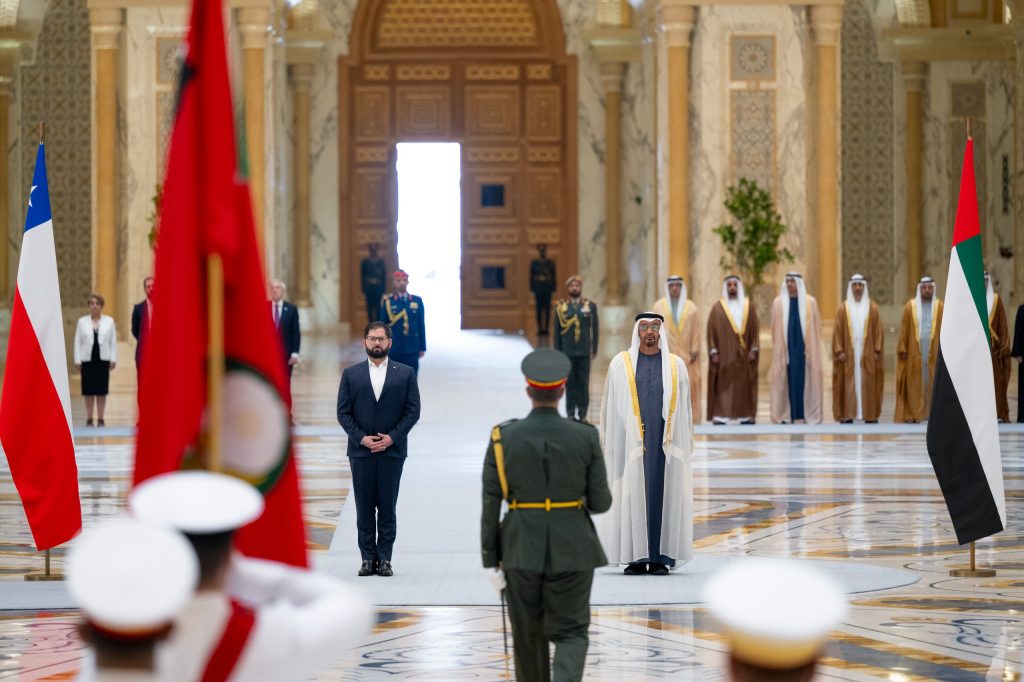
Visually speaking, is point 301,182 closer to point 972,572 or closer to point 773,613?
point 972,572

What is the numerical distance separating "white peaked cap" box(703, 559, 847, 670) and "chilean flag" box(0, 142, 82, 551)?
5.67 m

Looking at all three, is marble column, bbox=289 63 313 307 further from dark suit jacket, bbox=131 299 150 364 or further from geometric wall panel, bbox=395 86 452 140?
dark suit jacket, bbox=131 299 150 364

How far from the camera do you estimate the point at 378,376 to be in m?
7.78

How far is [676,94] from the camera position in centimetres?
1672

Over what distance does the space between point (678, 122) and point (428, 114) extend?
8628mm

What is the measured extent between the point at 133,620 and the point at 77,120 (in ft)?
71.6

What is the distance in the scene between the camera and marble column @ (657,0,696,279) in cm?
1661

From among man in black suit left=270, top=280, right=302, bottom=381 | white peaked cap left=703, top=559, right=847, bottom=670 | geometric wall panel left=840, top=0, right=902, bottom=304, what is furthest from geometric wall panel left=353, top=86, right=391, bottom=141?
white peaked cap left=703, top=559, right=847, bottom=670

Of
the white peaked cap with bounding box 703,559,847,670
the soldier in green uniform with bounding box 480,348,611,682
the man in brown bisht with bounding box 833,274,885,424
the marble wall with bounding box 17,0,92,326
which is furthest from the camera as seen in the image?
the marble wall with bounding box 17,0,92,326

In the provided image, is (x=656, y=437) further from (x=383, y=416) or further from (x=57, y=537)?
(x=57, y=537)

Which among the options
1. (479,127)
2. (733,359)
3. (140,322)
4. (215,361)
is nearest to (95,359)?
(140,322)

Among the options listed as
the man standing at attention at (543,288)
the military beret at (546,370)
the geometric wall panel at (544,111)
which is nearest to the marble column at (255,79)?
the man standing at attention at (543,288)

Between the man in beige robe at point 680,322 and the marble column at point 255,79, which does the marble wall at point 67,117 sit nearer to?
the marble column at point 255,79

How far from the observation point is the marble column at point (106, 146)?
16.8m
